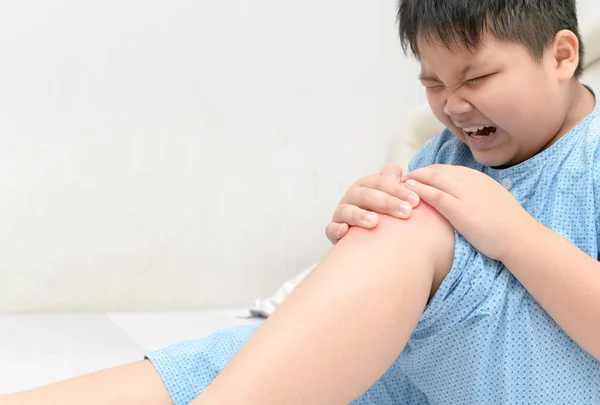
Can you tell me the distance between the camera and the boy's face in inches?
29.9

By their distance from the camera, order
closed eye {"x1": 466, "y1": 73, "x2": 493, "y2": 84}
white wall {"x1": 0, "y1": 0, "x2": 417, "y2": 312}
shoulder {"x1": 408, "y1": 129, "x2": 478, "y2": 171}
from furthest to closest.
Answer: white wall {"x1": 0, "y1": 0, "x2": 417, "y2": 312}
shoulder {"x1": 408, "y1": 129, "x2": 478, "y2": 171}
closed eye {"x1": 466, "y1": 73, "x2": 493, "y2": 84}

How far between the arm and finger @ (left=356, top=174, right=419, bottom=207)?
44mm

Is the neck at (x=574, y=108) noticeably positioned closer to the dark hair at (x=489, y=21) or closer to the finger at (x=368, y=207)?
the dark hair at (x=489, y=21)

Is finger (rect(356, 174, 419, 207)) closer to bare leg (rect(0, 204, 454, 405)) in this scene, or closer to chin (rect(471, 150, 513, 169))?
bare leg (rect(0, 204, 454, 405))

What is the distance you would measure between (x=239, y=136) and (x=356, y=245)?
941 millimetres

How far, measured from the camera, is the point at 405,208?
0.66m

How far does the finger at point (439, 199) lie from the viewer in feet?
2.19

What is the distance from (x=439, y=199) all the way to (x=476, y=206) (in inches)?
1.4

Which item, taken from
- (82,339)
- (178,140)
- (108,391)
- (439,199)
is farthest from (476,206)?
(178,140)

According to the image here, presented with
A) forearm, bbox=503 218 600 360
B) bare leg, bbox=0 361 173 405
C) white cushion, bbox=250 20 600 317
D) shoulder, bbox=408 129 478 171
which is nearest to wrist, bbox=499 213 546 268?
forearm, bbox=503 218 600 360

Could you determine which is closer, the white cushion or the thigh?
the thigh

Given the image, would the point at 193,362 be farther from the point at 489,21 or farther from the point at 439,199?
the point at 489,21

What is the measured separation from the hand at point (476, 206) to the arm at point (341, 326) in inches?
1.6

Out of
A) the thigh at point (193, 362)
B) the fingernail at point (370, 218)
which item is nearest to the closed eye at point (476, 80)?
the fingernail at point (370, 218)
